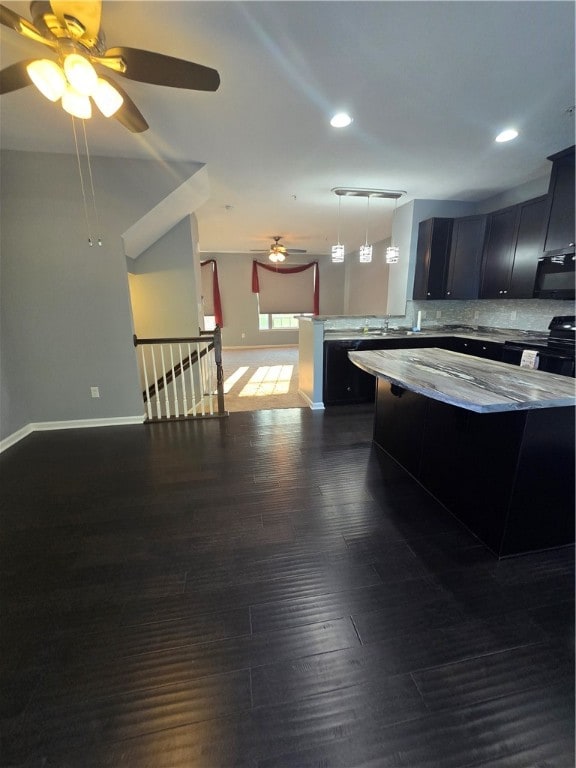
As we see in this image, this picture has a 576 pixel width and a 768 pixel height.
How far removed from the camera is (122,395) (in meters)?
3.45

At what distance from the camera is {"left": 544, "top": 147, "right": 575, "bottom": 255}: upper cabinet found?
2.79m

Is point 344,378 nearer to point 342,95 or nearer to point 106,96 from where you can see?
point 342,95

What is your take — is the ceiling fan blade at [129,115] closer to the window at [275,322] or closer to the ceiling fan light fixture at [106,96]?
the ceiling fan light fixture at [106,96]

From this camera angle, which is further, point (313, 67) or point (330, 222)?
point (330, 222)

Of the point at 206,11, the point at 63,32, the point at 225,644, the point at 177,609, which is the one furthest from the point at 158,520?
the point at 206,11

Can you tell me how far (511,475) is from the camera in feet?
5.02

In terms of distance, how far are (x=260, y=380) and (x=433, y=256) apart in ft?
11.0

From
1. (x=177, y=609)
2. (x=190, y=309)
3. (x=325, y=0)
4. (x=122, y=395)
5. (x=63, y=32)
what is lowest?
(x=177, y=609)

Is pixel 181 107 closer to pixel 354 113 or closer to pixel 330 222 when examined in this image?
pixel 354 113

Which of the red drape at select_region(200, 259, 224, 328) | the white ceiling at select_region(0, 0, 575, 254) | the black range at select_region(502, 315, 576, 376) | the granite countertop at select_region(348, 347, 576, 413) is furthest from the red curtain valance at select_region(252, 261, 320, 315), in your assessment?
the granite countertop at select_region(348, 347, 576, 413)

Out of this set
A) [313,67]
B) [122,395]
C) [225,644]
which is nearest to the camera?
[225,644]

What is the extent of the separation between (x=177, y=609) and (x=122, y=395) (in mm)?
2651

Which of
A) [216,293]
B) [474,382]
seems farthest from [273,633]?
[216,293]

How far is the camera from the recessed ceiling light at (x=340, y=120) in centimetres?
223
